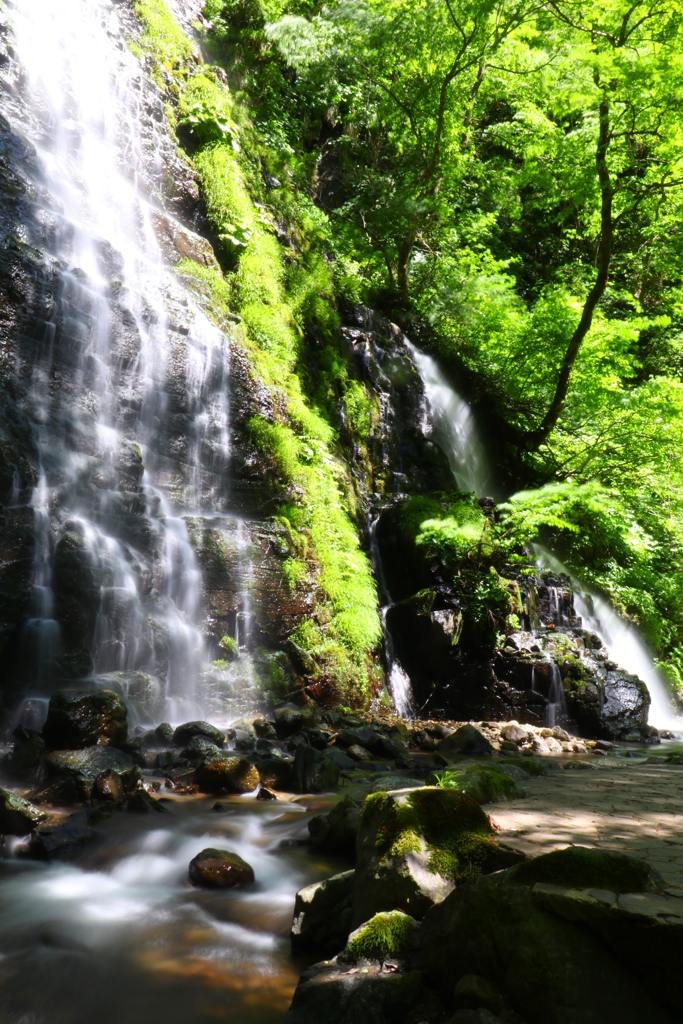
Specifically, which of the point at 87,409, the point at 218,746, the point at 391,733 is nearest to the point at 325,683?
the point at 391,733

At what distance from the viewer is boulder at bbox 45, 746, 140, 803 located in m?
4.80

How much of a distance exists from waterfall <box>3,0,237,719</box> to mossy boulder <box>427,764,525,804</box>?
11.9ft

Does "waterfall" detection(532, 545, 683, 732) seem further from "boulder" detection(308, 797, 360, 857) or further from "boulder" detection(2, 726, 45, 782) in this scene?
"boulder" detection(2, 726, 45, 782)

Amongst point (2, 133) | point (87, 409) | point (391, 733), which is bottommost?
point (391, 733)

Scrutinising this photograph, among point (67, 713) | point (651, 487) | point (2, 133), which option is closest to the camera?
point (67, 713)

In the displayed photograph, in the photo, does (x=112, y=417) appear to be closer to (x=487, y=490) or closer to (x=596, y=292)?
(x=487, y=490)

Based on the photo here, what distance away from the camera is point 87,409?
8938mm

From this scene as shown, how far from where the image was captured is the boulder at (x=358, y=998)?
7.41ft

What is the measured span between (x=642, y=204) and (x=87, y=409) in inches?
511

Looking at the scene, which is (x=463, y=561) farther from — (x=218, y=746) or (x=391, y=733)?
(x=218, y=746)

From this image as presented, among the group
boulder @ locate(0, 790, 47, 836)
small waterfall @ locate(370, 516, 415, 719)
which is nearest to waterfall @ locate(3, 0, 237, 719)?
boulder @ locate(0, 790, 47, 836)

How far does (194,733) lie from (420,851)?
393 cm

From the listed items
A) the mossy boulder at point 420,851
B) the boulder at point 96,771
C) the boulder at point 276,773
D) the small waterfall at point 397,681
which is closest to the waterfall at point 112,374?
the boulder at point 96,771

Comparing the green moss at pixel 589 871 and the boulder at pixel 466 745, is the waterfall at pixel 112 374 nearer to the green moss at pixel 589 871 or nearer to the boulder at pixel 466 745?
the boulder at pixel 466 745
